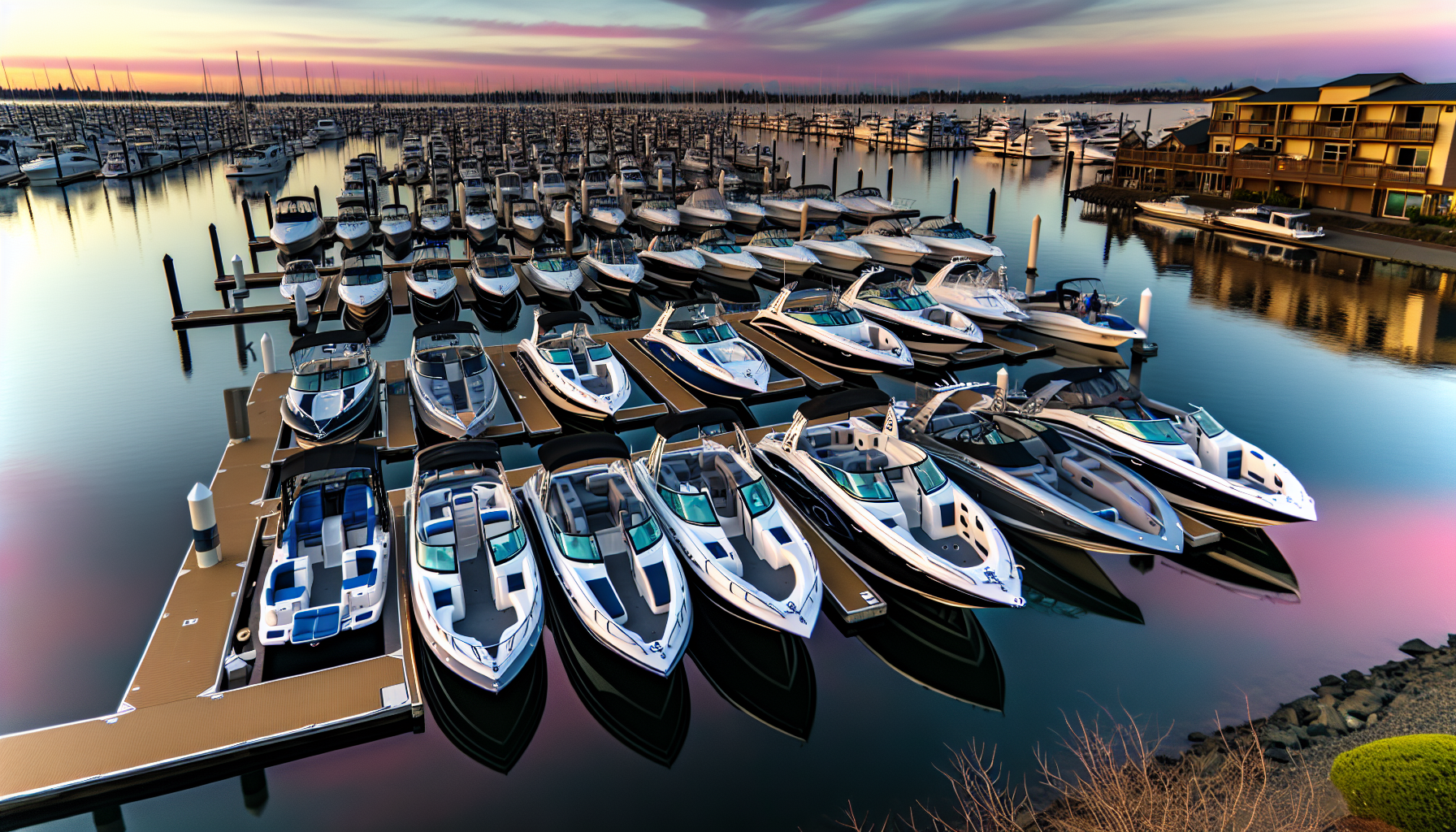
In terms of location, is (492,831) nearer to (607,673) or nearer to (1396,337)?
(607,673)

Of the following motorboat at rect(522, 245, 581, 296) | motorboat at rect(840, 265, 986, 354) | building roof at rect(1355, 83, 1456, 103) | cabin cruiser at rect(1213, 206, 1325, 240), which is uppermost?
building roof at rect(1355, 83, 1456, 103)

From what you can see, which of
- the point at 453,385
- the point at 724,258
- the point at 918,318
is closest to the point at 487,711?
the point at 453,385

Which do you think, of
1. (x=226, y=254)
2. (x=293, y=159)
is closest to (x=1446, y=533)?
(x=226, y=254)

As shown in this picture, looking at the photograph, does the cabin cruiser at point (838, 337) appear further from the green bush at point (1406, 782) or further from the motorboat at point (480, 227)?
the motorboat at point (480, 227)

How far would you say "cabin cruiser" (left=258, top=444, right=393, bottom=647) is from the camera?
998 cm

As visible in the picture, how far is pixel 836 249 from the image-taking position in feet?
112

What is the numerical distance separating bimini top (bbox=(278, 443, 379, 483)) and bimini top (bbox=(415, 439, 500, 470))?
2.31 feet

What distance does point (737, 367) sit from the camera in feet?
64.0

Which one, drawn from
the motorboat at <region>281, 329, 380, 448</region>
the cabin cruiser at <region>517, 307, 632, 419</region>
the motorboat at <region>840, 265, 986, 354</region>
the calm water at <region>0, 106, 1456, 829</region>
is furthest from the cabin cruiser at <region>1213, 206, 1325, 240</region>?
the motorboat at <region>281, 329, 380, 448</region>

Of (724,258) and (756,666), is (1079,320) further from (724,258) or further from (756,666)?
(756,666)

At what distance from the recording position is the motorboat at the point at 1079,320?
23828 mm

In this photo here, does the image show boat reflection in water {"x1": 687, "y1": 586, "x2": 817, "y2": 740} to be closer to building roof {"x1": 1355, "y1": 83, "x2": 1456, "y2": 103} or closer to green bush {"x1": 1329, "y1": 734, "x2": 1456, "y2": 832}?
green bush {"x1": 1329, "y1": 734, "x2": 1456, "y2": 832}

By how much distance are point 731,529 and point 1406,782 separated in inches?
315

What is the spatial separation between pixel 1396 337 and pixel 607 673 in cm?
2830
